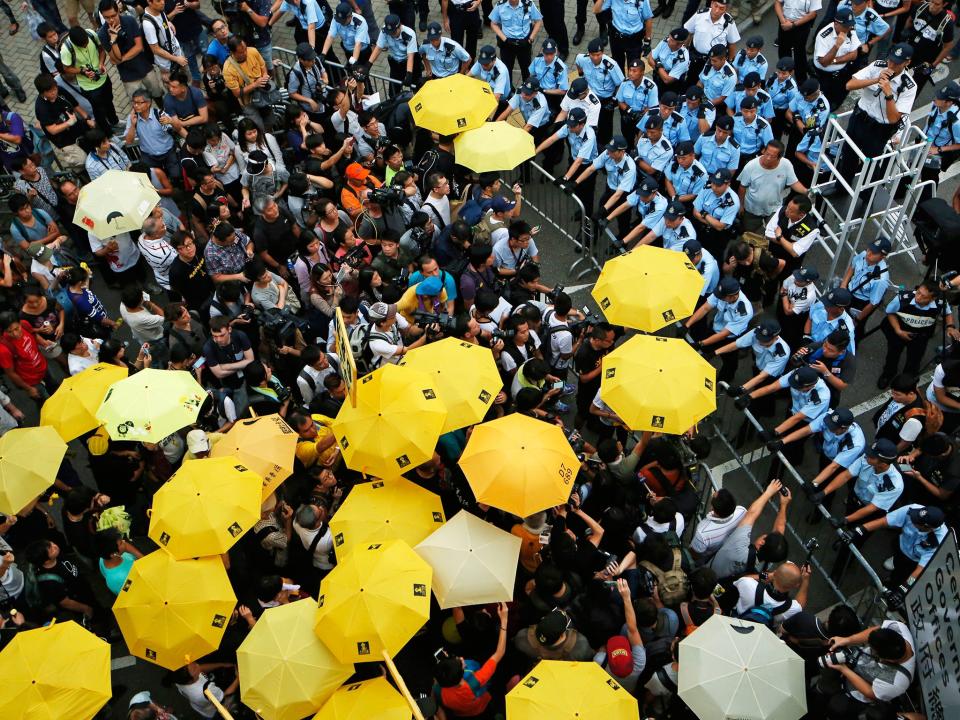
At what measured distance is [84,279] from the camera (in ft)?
33.9

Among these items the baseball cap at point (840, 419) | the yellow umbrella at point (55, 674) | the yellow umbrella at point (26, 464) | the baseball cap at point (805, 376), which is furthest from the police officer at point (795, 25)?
the yellow umbrella at point (55, 674)

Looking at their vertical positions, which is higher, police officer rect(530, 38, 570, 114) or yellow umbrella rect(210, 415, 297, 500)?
police officer rect(530, 38, 570, 114)

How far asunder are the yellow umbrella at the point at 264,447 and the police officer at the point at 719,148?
6337 mm

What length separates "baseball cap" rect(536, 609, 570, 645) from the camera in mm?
6906

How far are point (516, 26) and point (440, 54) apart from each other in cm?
141

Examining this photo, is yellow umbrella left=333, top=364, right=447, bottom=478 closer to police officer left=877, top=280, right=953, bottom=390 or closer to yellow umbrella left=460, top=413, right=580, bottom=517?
yellow umbrella left=460, top=413, right=580, bottom=517

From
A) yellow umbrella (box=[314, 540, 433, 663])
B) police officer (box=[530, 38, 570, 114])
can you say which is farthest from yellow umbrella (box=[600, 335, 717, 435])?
police officer (box=[530, 38, 570, 114])

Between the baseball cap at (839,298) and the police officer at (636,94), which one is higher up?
the police officer at (636,94)

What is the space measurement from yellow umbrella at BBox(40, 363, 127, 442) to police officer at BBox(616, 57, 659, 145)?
24.7 ft

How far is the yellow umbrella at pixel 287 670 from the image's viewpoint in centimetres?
679

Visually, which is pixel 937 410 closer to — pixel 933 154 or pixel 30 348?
pixel 933 154

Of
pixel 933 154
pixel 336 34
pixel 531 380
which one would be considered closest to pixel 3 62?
pixel 336 34

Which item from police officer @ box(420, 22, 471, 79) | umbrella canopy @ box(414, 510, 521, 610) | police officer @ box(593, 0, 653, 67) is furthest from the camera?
police officer @ box(593, 0, 653, 67)

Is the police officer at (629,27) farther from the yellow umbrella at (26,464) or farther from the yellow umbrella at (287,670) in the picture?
the yellow umbrella at (287,670)
